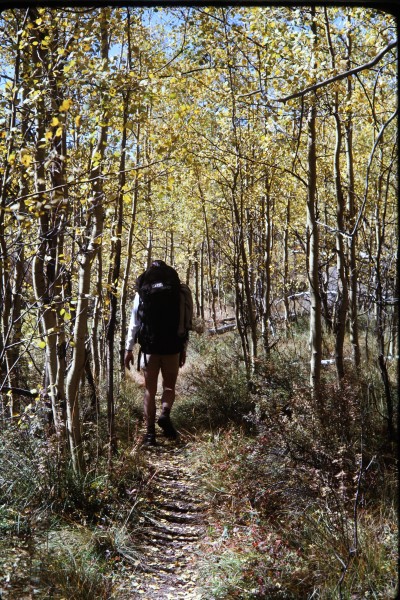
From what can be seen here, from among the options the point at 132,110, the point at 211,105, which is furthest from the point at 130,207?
the point at 132,110

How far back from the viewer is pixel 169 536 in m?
4.34

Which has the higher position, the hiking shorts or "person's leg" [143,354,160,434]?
the hiking shorts

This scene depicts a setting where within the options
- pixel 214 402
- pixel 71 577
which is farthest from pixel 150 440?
pixel 71 577

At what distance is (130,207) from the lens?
1410 cm

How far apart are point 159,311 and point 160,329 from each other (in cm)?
22

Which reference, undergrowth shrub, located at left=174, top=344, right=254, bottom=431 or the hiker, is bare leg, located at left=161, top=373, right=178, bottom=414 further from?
undergrowth shrub, located at left=174, top=344, right=254, bottom=431

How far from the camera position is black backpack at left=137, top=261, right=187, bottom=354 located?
6.46 m

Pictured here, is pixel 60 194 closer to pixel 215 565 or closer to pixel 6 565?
pixel 6 565

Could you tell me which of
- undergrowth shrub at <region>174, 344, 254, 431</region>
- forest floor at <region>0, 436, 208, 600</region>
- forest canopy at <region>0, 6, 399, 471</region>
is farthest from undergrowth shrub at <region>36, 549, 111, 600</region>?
undergrowth shrub at <region>174, 344, 254, 431</region>

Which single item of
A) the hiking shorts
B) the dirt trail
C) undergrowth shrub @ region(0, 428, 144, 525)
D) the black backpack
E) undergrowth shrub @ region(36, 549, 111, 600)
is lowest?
the dirt trail

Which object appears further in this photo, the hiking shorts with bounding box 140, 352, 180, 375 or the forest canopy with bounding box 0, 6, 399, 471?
the hiking shorts with bounding box 140, 352, 180, 375

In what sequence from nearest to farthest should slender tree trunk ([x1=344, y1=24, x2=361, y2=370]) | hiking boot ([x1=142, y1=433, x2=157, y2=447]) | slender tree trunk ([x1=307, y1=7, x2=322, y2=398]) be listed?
1. slender tree trunk ([x1=307, y1=7, x2=322, y2=398])
2. hiking boot ([x1=142, y1=433, x2=157, y2=447])
3. slender tree trunk ([x1=344, y1=24, x2=361, y2=370])

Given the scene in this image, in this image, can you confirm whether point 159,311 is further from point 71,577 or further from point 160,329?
point 71,577

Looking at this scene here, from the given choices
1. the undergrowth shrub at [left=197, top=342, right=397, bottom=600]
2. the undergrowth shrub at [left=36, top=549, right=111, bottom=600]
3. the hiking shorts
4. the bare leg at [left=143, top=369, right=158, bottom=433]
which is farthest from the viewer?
the hiking shorts
